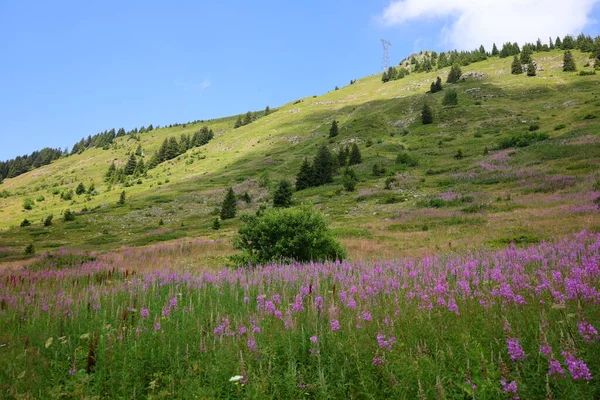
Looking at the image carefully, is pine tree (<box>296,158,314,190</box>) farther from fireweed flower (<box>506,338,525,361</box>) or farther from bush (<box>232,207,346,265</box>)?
fireweed flower (<box>506,338,525,361</box>)

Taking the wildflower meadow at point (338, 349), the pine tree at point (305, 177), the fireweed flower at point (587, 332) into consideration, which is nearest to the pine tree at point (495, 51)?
the pine tree at point (305, 177)

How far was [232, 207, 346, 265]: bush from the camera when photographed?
496 inches

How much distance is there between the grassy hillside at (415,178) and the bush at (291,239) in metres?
2.55

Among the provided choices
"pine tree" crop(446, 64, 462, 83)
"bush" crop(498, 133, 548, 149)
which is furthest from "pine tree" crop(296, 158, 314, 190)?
"pine tree" crop(446, 64, 462, 83)

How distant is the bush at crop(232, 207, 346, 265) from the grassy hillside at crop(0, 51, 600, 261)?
100 inches

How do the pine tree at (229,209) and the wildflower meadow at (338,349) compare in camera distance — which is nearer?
the wildflower meadow at (338,349)

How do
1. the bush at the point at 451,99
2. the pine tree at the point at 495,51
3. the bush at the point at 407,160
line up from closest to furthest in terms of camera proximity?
the bush at the point at 407,160, the bush at the point at 451,99, the pine tree at the point at 495,51

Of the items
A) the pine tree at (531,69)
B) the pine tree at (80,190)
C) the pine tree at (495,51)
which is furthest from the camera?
the pine tree at (495,51)

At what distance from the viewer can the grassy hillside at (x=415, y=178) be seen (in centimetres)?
2180

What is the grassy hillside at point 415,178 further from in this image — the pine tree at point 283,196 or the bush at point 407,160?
the pine tree at point 283,196

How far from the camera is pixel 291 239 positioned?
41.8ft

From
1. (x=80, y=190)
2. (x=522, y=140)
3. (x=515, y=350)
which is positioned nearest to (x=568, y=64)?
(x=522, y=140)

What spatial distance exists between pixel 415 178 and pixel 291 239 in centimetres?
3760

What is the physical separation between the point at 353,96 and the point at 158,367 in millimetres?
157745
